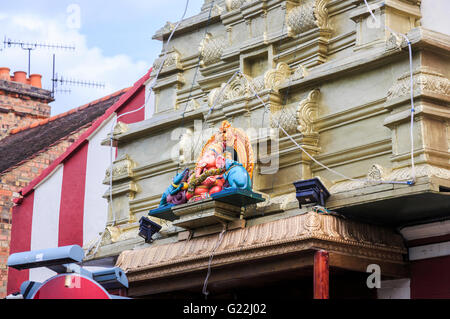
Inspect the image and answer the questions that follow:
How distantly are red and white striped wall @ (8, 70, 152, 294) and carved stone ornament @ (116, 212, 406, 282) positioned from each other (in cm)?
482

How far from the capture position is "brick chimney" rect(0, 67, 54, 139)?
25520 mm

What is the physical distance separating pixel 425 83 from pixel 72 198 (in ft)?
29.3

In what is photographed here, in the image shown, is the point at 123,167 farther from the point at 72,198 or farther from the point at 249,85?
the point at 249,85

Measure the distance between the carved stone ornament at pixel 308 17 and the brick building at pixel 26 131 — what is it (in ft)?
29.5

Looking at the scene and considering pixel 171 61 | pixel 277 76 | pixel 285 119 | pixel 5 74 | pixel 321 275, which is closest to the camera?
pixel 321 275

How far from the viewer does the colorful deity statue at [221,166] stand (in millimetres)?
12781

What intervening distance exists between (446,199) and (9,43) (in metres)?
18.8

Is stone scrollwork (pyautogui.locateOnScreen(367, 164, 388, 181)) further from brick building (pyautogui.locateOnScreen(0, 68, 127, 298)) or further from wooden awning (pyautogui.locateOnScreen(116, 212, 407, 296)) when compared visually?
brick building (pyautogui.locateOnScreen(0, 68, 127, 298))

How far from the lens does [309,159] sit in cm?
1298

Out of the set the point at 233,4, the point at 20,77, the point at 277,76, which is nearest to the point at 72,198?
the point at 233,4

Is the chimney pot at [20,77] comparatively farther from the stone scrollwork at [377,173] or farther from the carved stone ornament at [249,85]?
the stone scrollwork at [377,173]

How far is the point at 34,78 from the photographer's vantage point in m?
26.4
